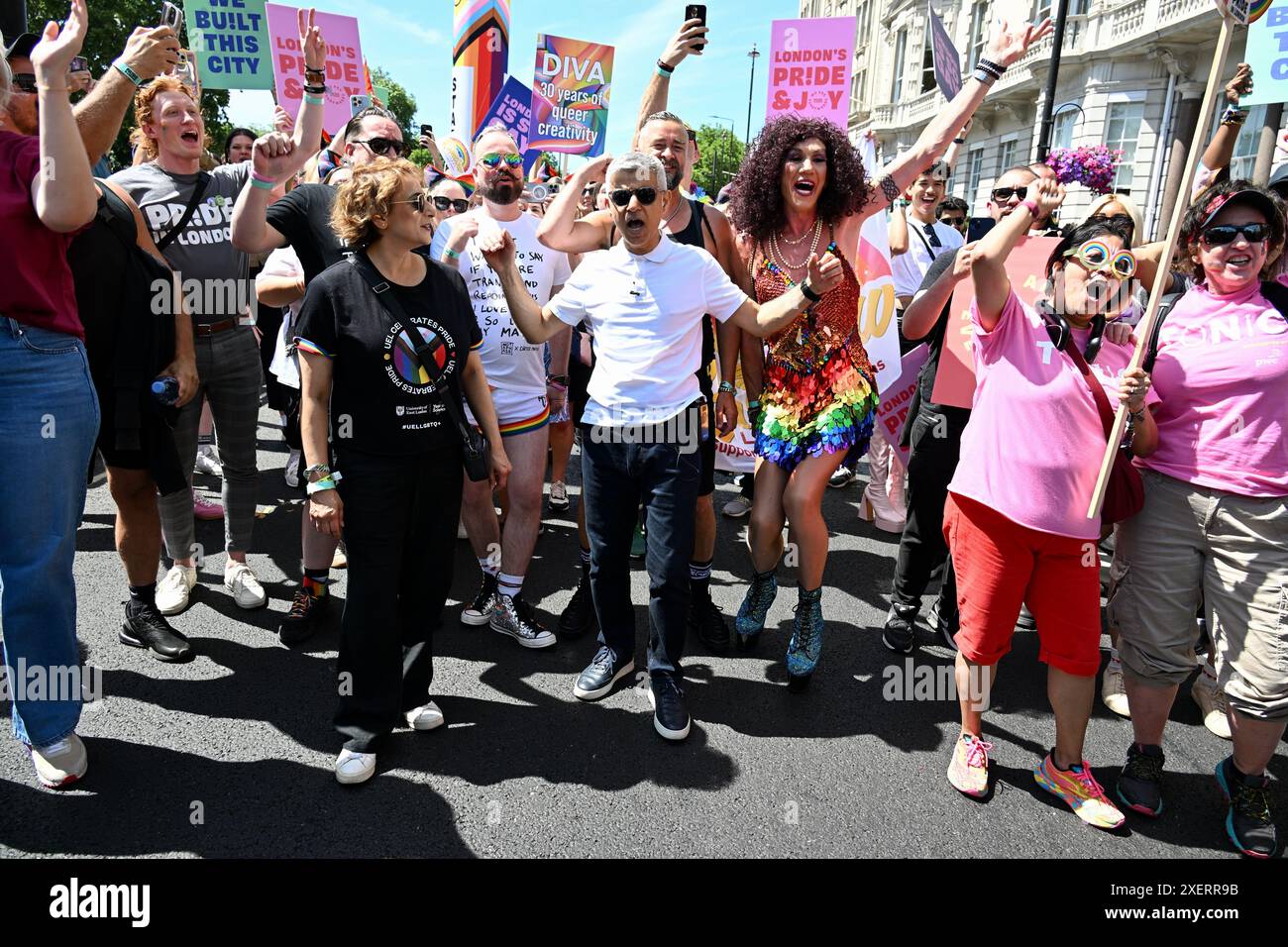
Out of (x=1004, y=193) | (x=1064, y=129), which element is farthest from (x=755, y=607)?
(x=1064, y=129)

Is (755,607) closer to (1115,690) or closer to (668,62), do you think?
(1115,690)

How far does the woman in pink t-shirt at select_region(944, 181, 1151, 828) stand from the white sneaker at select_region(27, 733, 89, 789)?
10.2 feet

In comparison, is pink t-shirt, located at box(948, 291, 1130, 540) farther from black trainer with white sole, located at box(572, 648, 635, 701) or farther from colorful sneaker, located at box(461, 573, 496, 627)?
colorful sneaker, located at box(461, 573, 496, 627)

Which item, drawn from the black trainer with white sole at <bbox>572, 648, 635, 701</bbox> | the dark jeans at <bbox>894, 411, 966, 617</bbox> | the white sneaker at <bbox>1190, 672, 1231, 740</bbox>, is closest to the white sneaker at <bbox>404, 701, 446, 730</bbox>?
the black trainer with white sole at <bbox>572, 648, 635, 701</bbox>

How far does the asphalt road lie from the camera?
254cm

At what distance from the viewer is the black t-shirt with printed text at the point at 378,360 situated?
2.69m

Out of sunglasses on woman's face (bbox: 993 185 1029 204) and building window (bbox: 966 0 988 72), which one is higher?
building window (bbox: 966 0 988 72)

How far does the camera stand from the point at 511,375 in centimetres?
391

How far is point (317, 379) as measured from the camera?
8.86 feet

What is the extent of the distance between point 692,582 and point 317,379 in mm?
2102

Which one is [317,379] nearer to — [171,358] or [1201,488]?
[171,358]

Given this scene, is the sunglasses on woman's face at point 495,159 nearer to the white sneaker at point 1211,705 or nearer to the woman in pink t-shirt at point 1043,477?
the woman in pink t-shirt at point 1043,477

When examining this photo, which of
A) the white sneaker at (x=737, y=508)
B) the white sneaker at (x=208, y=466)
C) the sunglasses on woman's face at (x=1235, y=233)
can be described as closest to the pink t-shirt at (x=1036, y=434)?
the sunglasses on woman's face at (x=1235, y=233)
